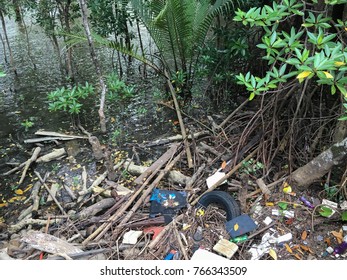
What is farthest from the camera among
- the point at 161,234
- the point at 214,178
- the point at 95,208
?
the point at 214,178

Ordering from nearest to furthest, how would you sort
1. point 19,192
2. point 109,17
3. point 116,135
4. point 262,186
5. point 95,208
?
1. point 262,186
2. point 95,208
3. point 19,192
4. point 116,135
5. point 109,17

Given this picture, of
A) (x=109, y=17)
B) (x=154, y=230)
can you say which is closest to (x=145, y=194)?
(x=154, y=230)

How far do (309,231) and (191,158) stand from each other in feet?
5.40

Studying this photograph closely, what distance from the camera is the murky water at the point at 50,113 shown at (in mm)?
4859

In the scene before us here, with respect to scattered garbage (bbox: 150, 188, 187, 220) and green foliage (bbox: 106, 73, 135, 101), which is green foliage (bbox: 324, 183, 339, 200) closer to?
scattered garbage (bbox: 150, 188, 187, 220)

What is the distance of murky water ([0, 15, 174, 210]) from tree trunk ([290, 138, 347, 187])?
2380mm

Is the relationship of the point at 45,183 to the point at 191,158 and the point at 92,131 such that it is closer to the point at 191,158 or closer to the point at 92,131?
the point at 92,131

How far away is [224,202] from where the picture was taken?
3.04m

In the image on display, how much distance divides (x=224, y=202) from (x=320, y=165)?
1.00 m

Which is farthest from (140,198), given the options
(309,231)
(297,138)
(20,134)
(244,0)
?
(244,0)

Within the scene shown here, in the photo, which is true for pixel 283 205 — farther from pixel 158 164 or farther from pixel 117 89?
pixel 117 89

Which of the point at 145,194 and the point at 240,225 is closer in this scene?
the point at 240,225

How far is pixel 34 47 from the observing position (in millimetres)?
9586

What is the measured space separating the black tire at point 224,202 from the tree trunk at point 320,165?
0.71 metres
